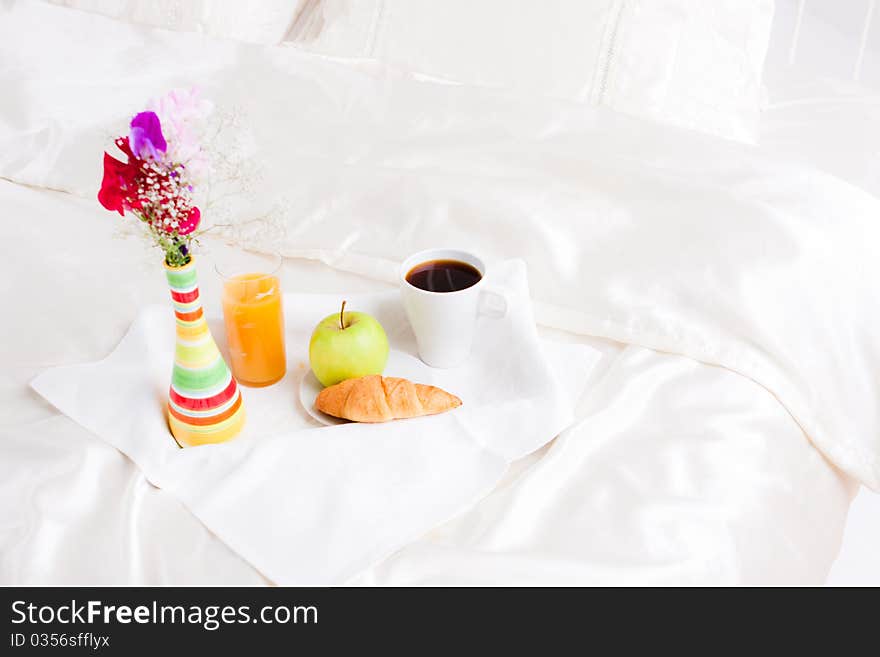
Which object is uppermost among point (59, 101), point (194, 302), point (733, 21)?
point (733, 21)

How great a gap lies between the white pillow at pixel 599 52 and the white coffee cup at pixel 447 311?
2.35ft

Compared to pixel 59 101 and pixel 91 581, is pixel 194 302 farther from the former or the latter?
pixel 59 101

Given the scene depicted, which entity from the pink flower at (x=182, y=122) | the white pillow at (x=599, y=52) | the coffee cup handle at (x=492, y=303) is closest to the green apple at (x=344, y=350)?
the coffee cup handle at (x=492, y=303)

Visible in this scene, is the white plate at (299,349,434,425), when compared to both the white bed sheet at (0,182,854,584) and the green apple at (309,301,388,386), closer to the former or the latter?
the green apple at (309,301,388,386)

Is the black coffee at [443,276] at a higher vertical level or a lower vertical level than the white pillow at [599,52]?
lower

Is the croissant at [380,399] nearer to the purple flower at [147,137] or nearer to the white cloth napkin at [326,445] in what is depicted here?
the white cloth napkin at [326,445]

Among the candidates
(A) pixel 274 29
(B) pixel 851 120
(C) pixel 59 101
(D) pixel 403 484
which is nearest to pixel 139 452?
(D) pixel 403 484

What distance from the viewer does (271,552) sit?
80 centimetres

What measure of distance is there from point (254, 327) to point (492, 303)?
0.86 ft

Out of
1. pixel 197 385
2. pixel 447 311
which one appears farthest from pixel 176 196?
pixel 447 311

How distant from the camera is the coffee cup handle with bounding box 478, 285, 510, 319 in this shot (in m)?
1.01

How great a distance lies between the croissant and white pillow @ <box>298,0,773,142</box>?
0.86 m

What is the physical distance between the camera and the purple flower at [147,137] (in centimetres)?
73

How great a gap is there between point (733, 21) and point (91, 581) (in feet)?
4.95
